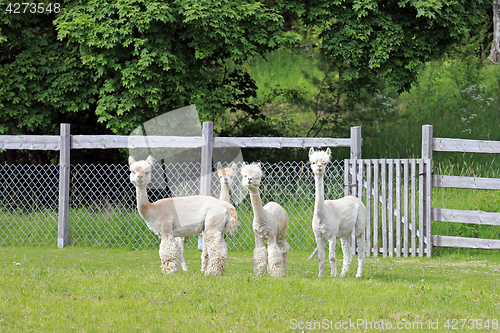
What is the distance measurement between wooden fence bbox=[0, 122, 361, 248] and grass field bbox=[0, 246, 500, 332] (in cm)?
288

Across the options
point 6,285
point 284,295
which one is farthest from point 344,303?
point 6,285

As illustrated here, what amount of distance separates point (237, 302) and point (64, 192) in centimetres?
592

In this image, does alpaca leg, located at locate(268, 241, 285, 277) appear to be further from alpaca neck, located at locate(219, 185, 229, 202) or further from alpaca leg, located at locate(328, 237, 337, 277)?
alpaca neck, located at locate(219, 185, 229, 202)

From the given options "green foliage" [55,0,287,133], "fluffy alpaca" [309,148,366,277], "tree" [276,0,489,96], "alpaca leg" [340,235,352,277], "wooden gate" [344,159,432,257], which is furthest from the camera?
"tree" [276,0,489,96]

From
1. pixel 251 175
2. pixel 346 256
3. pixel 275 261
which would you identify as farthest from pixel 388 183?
pixel 251 175

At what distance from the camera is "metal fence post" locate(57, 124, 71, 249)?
1009cm

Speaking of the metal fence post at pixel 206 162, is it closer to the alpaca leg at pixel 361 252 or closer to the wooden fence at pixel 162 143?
the wooden fence at pixel 162 143

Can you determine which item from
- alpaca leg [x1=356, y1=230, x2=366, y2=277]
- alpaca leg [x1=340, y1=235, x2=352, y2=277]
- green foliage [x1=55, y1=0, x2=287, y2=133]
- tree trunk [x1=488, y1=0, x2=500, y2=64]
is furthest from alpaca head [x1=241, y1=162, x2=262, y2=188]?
tree trunk [x1=488, y1=0, x2=500, y2=64]

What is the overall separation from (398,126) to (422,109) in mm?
1667

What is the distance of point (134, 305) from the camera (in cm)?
530

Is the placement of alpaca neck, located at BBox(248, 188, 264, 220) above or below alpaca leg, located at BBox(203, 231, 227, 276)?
above

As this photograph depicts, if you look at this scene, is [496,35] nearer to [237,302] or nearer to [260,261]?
[260,261]

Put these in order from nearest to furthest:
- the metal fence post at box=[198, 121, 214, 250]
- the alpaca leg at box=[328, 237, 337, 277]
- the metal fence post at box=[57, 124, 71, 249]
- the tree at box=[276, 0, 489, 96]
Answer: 1. the alpaca leg at box=[328, 237, 337, 277]
2. the metal fence post at box=[198, 121, 214, 250]
3. the metal fence post at box=[57, 124, 71, 249]
4. the tree at box=[276, 0, 489, 96]

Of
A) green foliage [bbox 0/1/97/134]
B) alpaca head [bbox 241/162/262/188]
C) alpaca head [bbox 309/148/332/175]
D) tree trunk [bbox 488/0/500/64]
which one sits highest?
tree trunk [bbox 488/0/500/64]
